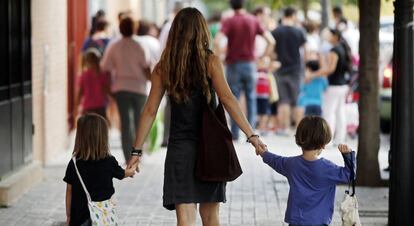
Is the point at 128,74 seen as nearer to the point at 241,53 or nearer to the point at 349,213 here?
the point at 241,53

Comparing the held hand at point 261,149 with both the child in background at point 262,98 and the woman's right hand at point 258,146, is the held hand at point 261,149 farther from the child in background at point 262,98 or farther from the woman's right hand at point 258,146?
the child in background at point 262,98

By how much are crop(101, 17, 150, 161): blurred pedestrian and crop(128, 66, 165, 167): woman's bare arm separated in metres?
6.52

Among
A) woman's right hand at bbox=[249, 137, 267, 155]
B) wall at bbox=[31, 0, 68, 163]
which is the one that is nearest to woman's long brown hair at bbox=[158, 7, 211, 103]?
woman's right hand at bbox=[249, 137, 267, 155]

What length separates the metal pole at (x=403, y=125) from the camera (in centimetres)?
887

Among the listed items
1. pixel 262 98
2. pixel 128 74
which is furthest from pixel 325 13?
pixel 128 74

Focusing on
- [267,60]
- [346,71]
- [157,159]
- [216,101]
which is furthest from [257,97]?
[216,101]

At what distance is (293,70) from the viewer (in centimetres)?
1930

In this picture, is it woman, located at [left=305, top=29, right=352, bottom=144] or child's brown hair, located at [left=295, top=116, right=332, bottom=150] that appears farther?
woman, located at [left=305, top=29, right=352, bottom=144]

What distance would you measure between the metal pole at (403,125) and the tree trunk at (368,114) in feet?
10.9

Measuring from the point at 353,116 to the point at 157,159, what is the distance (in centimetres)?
430

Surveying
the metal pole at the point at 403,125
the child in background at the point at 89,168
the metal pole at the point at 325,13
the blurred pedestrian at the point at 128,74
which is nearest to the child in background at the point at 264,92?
the metal pole at the point at 325,13

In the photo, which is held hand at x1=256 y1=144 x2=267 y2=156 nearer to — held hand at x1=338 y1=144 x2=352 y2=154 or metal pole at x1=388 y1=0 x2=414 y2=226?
held hand at x1=338 y1=144 x2=352 y2=154

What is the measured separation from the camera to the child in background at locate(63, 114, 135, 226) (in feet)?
24.6

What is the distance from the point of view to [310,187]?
7.39m
